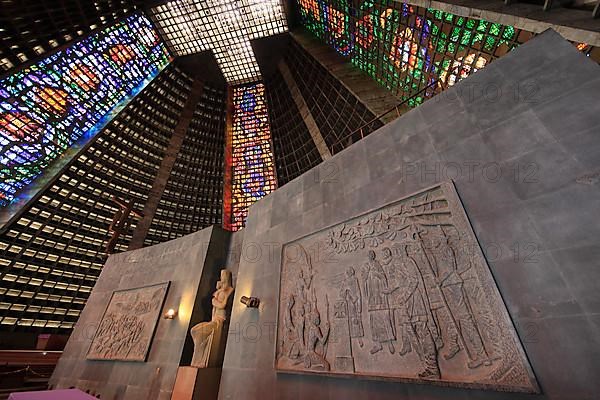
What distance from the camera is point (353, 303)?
380 centimetres

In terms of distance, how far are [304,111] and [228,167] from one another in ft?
41.1

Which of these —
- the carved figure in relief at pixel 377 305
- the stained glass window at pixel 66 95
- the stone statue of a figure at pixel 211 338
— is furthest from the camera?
the stained glass window at pixel 66 95

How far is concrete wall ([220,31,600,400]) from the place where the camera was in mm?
2287

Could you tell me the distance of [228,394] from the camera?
4910mm

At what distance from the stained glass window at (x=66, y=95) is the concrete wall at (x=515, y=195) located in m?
28.0

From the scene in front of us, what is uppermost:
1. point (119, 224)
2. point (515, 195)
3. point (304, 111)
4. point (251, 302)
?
point (304, 111)

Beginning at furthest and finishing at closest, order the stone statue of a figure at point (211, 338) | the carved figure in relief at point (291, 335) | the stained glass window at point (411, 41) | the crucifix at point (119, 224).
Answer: the crucifix at point (119, 224) < the stained glass window at point (411, 41) < the stone statue of a figure at point (211, 338) < the carved figure in relief at point (291, 335)

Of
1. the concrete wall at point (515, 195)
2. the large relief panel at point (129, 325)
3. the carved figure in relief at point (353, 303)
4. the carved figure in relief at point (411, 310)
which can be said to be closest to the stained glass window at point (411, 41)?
the concrete wall at point (515, 195)

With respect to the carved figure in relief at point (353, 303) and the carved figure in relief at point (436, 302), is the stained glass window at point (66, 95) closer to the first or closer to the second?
the carved figure in relief at point (353, 303)

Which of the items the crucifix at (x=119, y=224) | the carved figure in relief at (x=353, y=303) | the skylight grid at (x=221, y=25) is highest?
the skylight grid at (x=221, y=25)

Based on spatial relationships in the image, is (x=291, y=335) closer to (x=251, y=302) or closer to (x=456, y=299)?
(x=251, y=302)

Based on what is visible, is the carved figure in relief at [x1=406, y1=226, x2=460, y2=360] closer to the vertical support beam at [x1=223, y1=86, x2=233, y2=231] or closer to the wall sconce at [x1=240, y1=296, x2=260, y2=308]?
the wall sconce at [x1=240, y1=296, x2=260, y2=308]

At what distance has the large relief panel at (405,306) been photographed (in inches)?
102

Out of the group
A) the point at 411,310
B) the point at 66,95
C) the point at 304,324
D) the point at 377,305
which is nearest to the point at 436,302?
the point at 411,310
